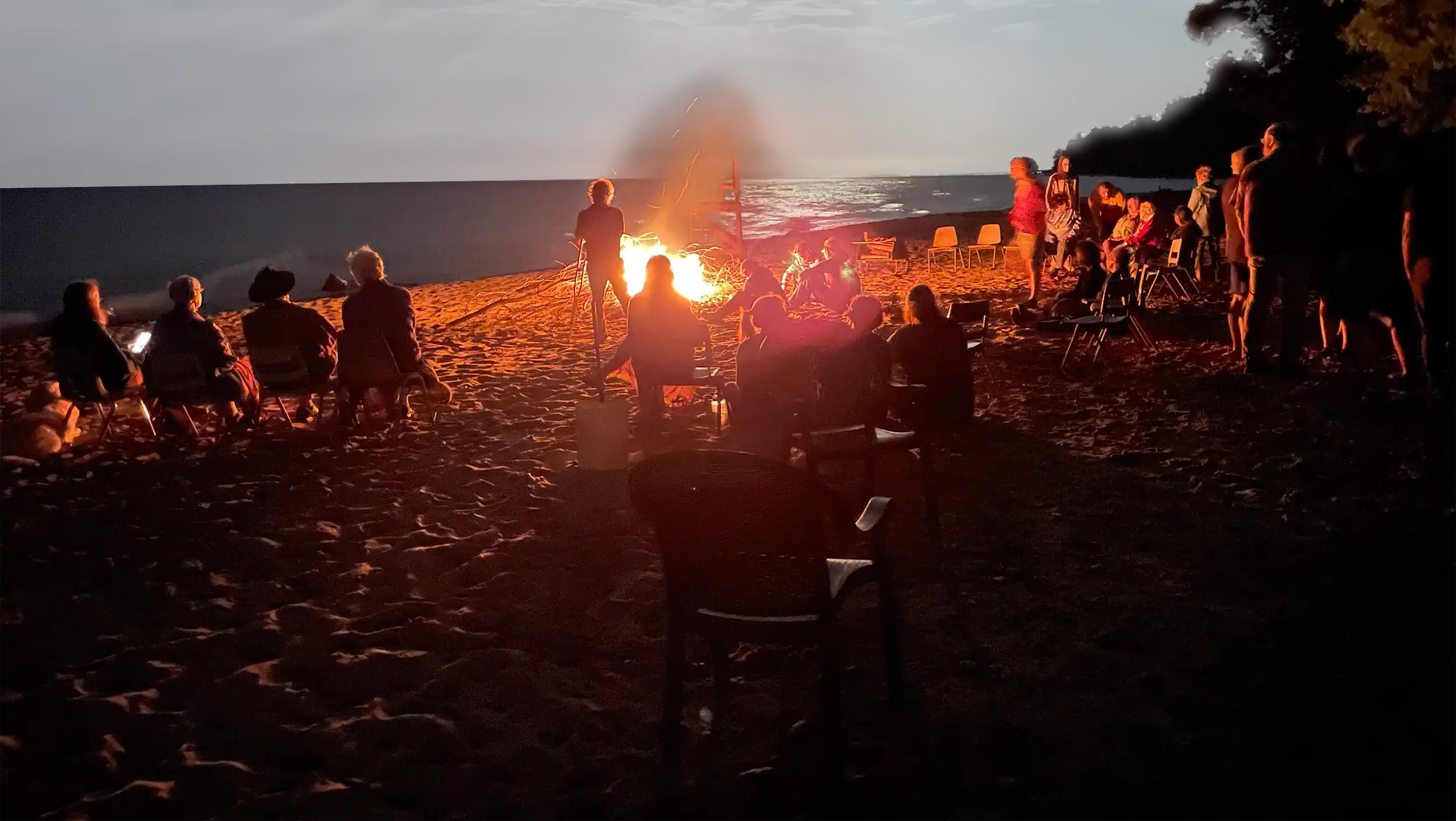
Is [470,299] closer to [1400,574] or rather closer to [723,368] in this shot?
[723,368]

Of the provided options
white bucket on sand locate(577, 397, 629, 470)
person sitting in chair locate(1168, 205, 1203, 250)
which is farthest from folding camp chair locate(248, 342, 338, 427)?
person sitting in chair locate(1168, 205, 1203, 250)

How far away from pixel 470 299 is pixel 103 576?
412 inches

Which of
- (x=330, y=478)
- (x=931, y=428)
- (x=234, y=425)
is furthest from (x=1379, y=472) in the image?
(x=234, y=425)

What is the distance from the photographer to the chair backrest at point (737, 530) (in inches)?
94.4

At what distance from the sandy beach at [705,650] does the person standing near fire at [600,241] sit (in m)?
3.25

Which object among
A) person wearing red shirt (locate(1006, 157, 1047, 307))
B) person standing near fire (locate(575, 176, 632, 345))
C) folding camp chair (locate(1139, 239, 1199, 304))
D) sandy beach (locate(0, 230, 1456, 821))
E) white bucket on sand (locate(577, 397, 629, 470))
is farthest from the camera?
folding camp chair (locate(1139, 239, 1199, 304))

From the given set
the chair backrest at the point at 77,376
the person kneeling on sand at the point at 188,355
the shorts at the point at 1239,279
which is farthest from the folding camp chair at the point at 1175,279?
the chair backrest at the point at 77,376

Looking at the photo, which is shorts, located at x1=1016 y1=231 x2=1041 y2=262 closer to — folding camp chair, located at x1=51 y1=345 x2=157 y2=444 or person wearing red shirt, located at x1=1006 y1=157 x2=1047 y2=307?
person wearing red shirt, located at x1=1006 y1=157 x2=1047 y2=307

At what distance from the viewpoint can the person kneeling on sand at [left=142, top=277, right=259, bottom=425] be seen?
246 inches

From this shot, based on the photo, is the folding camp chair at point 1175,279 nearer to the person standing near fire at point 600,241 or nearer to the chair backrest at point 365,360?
the person standing near fire at point 600,241

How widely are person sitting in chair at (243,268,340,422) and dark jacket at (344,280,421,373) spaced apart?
371 mm

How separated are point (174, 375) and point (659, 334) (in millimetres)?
3429

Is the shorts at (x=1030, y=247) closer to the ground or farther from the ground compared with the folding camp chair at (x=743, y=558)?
farther from the ground

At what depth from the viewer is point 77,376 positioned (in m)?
6.34
